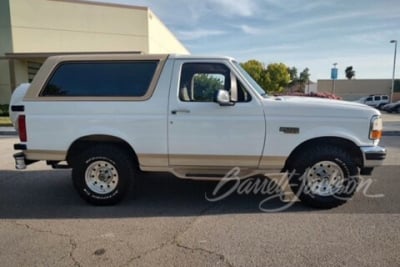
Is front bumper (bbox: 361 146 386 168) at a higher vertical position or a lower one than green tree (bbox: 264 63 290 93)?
lower

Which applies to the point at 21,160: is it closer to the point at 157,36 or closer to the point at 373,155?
the point at 373,155

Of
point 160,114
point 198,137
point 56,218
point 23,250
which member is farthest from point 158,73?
point 23,250

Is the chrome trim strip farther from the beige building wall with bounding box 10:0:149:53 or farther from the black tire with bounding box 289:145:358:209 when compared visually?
the beige building wall with bounding box 10:0:149:53

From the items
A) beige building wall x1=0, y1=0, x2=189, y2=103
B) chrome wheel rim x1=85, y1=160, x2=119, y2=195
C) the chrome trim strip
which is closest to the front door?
A: chrome wheel rim x1=85, y1=160, x2=119, y2=195

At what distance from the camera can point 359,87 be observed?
Result: 174 ft

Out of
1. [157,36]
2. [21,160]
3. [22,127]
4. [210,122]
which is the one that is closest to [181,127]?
[210,122]

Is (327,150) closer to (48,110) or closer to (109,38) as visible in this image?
(48,110)

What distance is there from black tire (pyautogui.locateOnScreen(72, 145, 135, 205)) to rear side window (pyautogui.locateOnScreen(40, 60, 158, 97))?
0.83m

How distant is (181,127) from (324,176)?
2.16m

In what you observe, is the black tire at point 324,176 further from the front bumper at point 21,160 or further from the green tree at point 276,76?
the green tree at point 276,76

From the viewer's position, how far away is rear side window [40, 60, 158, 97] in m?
4.59

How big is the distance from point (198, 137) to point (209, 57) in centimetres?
118

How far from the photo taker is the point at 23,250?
3.42 metres

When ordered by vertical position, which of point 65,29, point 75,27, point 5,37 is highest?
point 75,27
